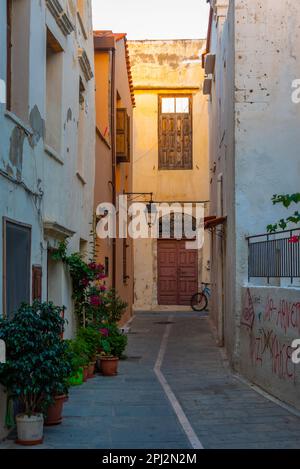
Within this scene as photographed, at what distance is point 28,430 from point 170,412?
106 inches

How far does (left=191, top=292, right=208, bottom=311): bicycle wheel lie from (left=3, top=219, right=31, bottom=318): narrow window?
739 inches

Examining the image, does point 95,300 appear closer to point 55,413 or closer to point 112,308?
point 112,308

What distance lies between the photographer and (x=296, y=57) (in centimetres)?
1364

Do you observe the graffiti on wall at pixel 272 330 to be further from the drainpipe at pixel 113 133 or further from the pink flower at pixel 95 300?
the drainpipe at pixel 113 133

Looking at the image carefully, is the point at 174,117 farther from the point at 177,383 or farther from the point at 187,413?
→ the point at 187,413

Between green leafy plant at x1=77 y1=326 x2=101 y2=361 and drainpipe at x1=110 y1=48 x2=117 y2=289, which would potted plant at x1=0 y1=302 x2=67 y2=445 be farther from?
drainpipe at x1=110 y1=48 x2=117 y2=289

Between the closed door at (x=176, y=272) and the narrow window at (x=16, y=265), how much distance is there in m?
19.4

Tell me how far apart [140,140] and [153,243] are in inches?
170

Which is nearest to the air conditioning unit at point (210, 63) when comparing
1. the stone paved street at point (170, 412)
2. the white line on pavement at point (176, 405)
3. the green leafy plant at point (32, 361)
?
the white line on pavement at point (176, 405)

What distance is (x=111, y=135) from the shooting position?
64.1 feet

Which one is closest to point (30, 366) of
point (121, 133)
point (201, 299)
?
point (121, 133)

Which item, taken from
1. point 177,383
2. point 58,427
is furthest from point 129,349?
point 58,427

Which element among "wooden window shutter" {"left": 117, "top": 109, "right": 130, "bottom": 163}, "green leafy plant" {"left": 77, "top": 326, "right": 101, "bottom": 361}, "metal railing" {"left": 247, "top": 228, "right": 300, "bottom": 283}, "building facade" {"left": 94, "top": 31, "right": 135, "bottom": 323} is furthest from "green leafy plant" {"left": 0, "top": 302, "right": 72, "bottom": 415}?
"wooden window shutter" {"left": 117, "top": 109, "right": 130, "bottom": 163}

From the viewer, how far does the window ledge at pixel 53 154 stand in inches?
415
